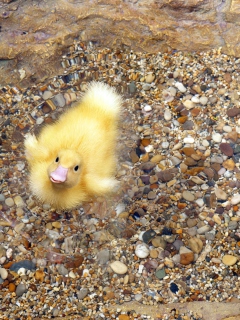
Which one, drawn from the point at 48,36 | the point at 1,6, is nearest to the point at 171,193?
the point at 48,36

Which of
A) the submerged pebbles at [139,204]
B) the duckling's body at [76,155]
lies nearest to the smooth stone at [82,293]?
the submerged pebbles at [139,204]

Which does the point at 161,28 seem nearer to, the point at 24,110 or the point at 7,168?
the point at 24,110

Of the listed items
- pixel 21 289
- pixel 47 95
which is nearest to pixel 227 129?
pixel 47 95

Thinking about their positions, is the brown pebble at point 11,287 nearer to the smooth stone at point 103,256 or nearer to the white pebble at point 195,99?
the smooth stone at point 103,256

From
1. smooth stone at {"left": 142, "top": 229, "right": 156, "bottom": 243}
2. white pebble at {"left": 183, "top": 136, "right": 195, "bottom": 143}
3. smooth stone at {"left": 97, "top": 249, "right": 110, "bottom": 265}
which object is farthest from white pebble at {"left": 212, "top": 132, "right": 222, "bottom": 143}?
smooth stone at {"left": 97, "top": 249, "right": 110, "bottom": 265}

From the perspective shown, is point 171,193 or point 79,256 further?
point 171,193

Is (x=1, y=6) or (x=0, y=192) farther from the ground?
(x=1, y=6)

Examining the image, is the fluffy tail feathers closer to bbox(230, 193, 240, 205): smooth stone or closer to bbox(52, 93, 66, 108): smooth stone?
bbox(52, 93, 66, 108): smooth stone
